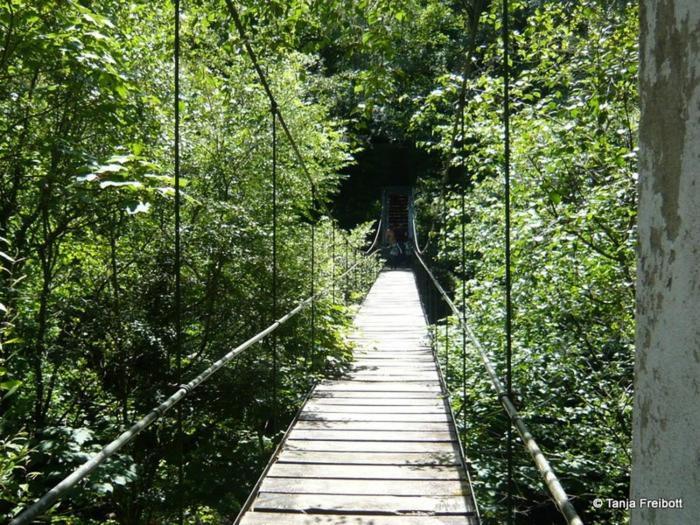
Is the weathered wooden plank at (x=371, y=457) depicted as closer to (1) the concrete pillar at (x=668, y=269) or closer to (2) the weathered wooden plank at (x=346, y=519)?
(2) the weathered wooden plank at (x=346, y=519)

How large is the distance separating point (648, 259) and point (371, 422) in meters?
2.41

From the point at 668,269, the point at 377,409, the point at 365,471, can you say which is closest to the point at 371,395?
the point at 377,409

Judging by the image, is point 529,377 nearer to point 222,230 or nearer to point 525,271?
point 525,271

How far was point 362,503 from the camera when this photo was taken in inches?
74.1

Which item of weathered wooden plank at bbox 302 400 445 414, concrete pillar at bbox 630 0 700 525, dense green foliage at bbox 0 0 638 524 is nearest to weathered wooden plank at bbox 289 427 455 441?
dense green foliage at bbox 0 0 638 524

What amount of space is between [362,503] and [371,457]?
1.35 feet

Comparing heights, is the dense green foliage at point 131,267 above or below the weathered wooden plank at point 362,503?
above

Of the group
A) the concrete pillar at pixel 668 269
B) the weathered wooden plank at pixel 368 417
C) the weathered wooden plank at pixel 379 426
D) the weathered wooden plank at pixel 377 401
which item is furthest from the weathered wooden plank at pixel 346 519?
the concrete pillar at pixel 668 269

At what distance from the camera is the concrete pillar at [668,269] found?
369 mm

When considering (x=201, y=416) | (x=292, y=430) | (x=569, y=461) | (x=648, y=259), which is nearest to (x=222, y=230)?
(x=201, y=416)

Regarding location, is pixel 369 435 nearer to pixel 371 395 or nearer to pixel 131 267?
pixel 371 395

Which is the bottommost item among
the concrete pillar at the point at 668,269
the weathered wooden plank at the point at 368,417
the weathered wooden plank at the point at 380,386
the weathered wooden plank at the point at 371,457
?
the weathered wooden plank at the point at 371,457

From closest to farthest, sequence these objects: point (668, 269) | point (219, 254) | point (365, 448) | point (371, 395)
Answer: point (668, 269)
point (365, 448)
point (371, 395)
point (219, 254)

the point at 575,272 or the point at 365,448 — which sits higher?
the point at 575,272
